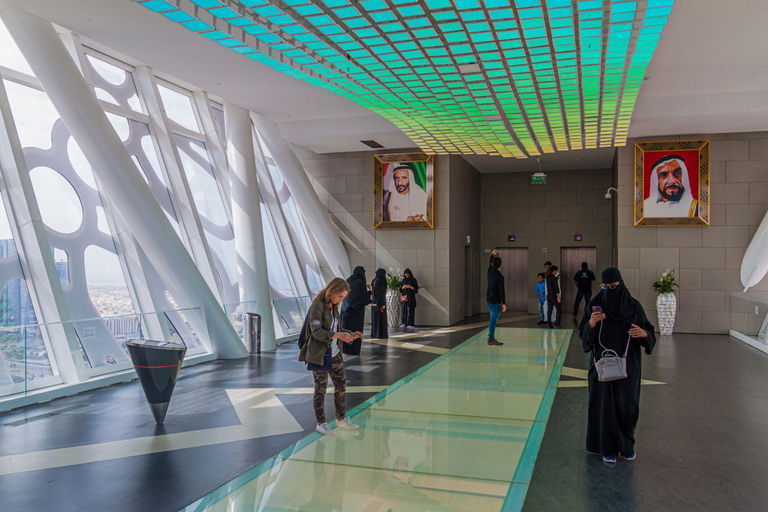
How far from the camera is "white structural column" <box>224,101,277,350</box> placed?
1131cm

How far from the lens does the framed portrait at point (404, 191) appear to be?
50.1 ft

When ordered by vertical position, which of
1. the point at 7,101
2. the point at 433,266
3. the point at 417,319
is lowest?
the point at 417,319

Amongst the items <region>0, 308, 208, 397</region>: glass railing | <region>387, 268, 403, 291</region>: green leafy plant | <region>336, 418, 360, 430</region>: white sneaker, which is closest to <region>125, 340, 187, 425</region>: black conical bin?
<region>0, 308, 208, 397</region>: glass railing

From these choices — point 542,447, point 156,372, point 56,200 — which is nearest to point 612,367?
point 542,447

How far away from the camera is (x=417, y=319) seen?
Result: 15555 millimetres

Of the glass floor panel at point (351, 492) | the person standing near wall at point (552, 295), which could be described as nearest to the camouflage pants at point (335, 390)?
the glass floor panel at point (351, 492)

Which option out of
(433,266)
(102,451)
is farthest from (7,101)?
(433,266)

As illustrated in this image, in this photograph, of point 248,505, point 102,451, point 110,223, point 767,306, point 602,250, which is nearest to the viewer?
point 248,505

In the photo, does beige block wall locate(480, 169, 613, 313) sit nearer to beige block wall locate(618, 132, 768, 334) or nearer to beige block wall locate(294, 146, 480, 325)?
beige block wall locate(294, 146, 480, 325)

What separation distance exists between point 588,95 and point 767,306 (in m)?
6.27

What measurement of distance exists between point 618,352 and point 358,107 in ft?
28.1

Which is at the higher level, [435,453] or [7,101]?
[7,101]

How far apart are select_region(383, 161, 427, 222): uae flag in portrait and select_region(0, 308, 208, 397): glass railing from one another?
23.6ft

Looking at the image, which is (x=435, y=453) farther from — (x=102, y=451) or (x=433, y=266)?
(x=433, y=266)
